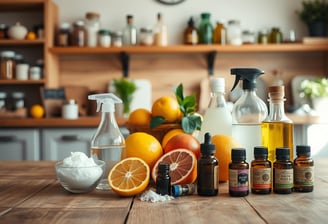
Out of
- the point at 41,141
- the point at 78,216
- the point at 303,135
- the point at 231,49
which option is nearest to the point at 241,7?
the point at 231,49

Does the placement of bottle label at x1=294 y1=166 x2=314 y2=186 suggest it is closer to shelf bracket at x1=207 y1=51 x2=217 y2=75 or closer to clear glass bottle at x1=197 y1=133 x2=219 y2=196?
clear glass bottle at x1=197 y1=133 x2=219 y2=196

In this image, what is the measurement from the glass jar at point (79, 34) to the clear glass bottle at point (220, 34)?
37.3 inches

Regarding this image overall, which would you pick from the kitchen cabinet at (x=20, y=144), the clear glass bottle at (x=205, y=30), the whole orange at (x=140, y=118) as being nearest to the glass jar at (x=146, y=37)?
the clear glass bottle at (x=205, y=30)

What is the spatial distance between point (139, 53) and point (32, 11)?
87 cm

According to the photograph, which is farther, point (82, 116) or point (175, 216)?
point (82, 116)

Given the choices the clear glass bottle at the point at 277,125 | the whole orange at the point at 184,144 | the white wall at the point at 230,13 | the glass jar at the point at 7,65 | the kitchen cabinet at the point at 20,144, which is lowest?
the kitchen cabinet at the point at 20,144

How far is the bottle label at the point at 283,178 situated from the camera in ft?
2.99

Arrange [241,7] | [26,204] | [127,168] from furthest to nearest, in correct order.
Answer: [241,7] → [127,168] → [26,204]

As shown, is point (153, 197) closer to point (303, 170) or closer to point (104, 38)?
point (303, 170)

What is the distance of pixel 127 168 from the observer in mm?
959

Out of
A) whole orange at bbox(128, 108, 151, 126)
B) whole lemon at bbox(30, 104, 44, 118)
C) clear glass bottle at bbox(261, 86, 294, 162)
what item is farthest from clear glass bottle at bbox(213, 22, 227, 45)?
clear glass bottle at bbox(261, 86, 294, 162)

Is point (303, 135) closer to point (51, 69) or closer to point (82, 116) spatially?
point (82, 116)

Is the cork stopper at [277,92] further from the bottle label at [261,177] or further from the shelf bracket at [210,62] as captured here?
the shelf bracket at [210,62]

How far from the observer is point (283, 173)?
0.91 m
